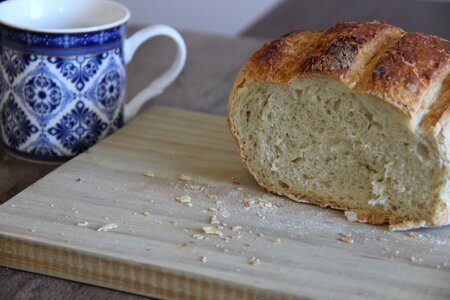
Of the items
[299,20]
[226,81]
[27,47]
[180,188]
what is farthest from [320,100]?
[299,20]

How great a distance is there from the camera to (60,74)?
5.53 ft

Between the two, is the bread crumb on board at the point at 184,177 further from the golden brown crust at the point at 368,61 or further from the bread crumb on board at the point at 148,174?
the golden brown crust at the point at 368,61

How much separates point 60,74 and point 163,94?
24.0 inches

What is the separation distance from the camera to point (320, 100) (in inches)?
59.2

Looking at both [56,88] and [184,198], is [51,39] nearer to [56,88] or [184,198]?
[56,88]

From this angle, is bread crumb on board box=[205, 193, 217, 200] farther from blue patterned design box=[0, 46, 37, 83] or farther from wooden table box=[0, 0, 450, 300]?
blue patterned design box=[0, 46, 37, 83]

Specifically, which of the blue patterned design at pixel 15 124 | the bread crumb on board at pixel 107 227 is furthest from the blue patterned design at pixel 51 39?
the bread crumb on board at pixel 107 227

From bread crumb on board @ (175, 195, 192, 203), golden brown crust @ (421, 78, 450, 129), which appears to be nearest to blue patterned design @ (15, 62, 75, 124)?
bread crumb on board @ (175, 195, 192, 203)

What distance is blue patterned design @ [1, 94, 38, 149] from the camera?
1718 millimetres

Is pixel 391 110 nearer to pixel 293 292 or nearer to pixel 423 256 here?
pixel 423 256

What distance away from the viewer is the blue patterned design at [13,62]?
5.49 ft

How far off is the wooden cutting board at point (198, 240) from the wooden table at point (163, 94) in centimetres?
3

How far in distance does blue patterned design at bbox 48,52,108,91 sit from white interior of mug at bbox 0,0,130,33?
0.39ft

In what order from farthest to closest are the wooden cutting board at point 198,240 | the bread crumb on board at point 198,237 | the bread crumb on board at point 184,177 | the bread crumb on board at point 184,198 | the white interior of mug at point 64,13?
the white interior of mug at point 64,13, the bread crumb on board at point 184,177, the bread crumb on board at point 184,198, the bread crumb on board at point 198,237, the wooden cutting board at point 198,240
